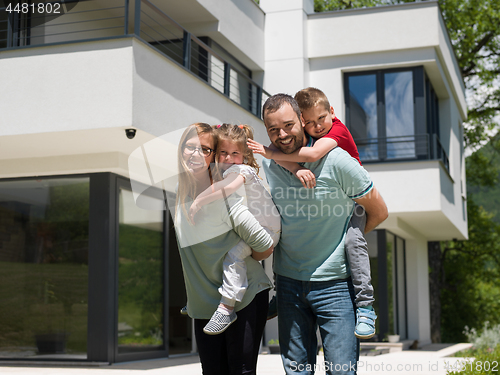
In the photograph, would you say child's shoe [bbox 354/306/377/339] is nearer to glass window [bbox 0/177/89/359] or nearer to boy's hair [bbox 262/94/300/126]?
boy's hair [bbox 262/94/300/126]

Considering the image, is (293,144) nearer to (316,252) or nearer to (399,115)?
(316,252)

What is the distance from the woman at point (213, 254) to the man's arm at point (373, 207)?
1.62 feet

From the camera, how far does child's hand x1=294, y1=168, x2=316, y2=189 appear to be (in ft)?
8.74

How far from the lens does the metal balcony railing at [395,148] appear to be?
1316cm

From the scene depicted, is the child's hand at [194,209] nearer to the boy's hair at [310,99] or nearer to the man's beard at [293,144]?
the man's beard at [293,144]

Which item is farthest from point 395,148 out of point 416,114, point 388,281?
point 388,281

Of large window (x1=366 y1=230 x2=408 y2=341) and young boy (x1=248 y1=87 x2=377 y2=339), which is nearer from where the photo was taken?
young boy (x1=248 y1=87 x2=377 y2=339)

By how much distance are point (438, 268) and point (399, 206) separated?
441 inches

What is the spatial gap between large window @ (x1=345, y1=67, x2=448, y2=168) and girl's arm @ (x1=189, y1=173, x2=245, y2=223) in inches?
432

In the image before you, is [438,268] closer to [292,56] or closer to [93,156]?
[292,56]

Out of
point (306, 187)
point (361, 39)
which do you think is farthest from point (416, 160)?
point (306, 187)

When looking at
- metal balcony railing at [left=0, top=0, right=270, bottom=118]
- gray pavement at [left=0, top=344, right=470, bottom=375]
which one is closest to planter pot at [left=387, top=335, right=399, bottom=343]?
gray pavement at [left=0, top=344, right=470, bottom=375]

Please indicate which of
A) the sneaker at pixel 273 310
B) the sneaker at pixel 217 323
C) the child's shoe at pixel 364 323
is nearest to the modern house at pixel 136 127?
the sneaker at pixel 217 323

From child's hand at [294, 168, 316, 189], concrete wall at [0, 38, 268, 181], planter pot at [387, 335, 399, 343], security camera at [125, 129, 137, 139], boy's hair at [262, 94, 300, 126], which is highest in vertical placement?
concrete wall at [0, 38, 268, 181]
